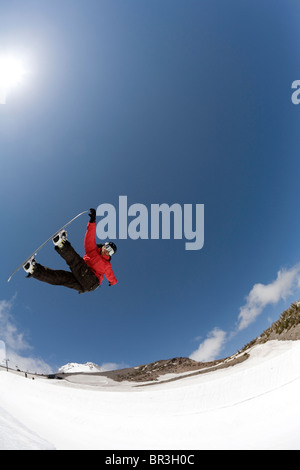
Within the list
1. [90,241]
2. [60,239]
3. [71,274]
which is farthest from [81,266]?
[60,239]

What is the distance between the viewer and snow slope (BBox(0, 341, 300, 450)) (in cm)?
164

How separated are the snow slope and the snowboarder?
4.62ft

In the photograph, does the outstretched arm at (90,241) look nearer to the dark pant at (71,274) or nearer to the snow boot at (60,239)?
the dark pant at (71,274)

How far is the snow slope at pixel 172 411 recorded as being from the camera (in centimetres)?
164

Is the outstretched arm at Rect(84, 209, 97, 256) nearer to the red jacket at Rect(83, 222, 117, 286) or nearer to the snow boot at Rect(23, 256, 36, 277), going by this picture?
the red jacket at Rect(83, 222, 117, 286)

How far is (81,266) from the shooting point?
127 inches

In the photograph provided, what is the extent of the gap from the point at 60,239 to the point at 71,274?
739mm

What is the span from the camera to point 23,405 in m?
2.19

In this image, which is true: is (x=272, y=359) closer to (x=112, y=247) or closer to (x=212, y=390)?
(x=212, y=390)

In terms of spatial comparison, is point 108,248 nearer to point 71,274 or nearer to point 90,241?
point 90,241

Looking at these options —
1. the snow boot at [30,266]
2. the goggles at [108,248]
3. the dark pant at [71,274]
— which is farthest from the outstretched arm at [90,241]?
the snow boot at [30,266]
